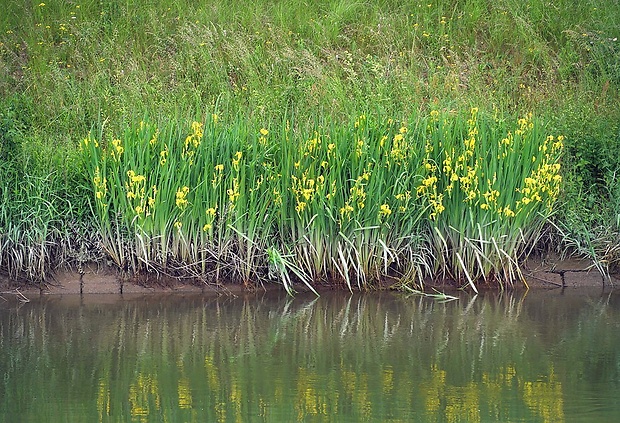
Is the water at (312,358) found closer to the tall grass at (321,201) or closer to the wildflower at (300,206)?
the tall grass at (321,201)

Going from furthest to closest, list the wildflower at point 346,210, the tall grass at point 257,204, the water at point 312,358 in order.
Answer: the tall grass at point 257,204 < the wildflower at point 346,210 < the water at point 312,358

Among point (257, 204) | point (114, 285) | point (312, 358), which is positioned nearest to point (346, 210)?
point (257, 204)

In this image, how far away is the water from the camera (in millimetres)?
5109

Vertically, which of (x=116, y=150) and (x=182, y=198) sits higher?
(x=116, y=150)

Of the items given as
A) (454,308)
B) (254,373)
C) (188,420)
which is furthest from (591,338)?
(188,420)

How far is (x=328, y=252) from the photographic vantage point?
7.81 m

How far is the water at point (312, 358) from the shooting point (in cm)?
511

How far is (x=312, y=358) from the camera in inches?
240

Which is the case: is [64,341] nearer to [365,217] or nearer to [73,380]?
[73,380]

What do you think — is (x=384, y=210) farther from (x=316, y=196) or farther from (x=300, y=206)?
(x=300, y=206)

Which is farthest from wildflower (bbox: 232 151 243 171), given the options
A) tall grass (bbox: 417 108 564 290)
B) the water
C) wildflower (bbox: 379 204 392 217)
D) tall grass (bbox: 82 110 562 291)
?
tall grass (bbox: 417 108 564 290)

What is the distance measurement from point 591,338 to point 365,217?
200cm

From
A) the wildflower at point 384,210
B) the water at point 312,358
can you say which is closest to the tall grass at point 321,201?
the wildflower at point 384,210

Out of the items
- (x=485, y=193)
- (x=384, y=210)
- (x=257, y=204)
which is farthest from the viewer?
(x=257, y=204)
